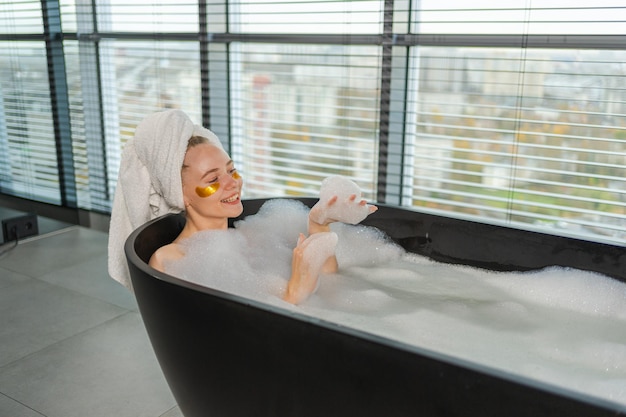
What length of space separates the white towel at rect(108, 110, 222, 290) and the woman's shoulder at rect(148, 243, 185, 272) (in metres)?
0.14

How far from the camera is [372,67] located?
2.69 meters

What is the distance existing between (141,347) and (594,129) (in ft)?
5.85

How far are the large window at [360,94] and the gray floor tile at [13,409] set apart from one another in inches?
61.2

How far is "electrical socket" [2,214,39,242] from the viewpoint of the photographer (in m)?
3.47

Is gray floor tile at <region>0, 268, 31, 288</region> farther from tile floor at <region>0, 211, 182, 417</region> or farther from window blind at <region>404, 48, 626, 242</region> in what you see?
window blind at <region>404, 48, 626, 242</region>

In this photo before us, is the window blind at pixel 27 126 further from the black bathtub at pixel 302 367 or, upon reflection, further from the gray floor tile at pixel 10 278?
the black bathtub at pixel 302 367

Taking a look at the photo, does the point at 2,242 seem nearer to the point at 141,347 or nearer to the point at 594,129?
the point at 141,347

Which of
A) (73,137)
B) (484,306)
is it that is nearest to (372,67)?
(484,306)

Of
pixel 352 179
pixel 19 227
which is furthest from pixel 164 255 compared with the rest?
pixel 19 227

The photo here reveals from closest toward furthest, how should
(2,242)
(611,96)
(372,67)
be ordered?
(611,96) < (372,67) < (2,242)

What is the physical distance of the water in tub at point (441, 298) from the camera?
1546 millimetres

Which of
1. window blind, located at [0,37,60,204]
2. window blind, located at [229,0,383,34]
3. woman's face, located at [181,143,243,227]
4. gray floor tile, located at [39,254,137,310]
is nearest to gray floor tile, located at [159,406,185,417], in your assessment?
woman's face, located at [181,143,243,227]

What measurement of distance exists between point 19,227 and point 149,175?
6.59 feet

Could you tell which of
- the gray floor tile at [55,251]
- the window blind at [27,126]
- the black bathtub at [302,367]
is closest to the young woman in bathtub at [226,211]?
the black bathtub at [302,367]
